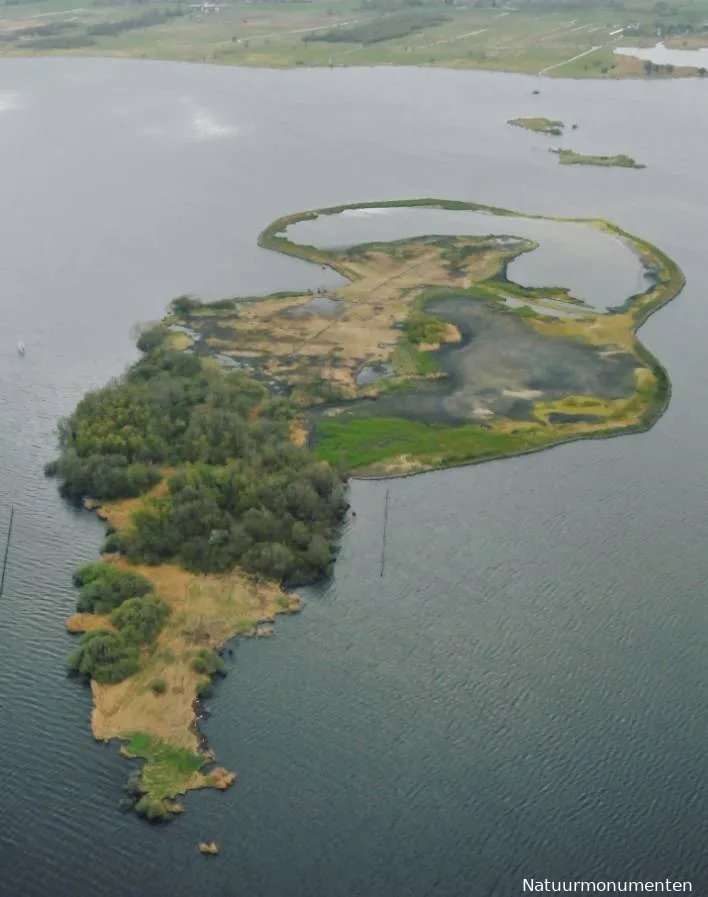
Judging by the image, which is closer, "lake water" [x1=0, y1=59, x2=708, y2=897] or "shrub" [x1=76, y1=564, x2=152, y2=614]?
"lake water" [x1=0, y1=59, x2=708, y2=897]

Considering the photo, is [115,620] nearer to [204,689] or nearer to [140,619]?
[140,619]

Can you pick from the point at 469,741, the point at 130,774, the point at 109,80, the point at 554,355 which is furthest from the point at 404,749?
the point at 109,80

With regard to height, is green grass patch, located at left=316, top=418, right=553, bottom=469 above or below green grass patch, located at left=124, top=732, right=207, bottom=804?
above

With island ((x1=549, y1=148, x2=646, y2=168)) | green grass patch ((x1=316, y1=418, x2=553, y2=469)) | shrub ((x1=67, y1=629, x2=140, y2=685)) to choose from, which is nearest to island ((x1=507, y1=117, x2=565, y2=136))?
island ((x1=549, y1=148, x2=646, y2=168))

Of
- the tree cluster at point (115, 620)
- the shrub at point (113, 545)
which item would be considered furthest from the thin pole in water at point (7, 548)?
the shrub at point (113, 545)

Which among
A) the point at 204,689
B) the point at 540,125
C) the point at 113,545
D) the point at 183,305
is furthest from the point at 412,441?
the point at 540,125

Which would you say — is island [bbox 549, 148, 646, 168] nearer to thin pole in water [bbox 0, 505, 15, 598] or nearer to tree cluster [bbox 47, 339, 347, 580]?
tree cluster [bbox 47, 339, 347, 580]

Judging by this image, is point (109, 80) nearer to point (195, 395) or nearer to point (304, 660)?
point (195, 395)
